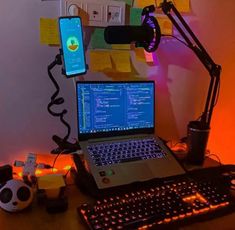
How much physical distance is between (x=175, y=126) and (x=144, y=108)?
30cm

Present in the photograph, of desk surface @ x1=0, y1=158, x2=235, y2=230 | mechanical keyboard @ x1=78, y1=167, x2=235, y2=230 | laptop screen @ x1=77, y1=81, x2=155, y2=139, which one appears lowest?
desk surface @ x1=0, y1=158, x2=235, y2=230

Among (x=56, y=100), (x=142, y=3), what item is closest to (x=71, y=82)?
(x=56, y=100)

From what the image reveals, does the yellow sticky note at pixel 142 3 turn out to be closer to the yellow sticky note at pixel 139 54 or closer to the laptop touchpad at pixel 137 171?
the yellow sticky note at pixel 139 54

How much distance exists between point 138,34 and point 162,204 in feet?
1.90

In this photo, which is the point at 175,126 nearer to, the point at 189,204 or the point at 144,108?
the point at 144,108

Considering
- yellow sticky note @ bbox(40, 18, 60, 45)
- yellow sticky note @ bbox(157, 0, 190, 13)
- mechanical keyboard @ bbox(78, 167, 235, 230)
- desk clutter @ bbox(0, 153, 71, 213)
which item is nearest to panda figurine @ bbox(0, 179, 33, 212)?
desk clutter @ bbox(0, 153, 71, 213)

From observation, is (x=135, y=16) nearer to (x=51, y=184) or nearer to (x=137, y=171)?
(x=137, y=171)

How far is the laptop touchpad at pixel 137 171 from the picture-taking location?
3.54ft

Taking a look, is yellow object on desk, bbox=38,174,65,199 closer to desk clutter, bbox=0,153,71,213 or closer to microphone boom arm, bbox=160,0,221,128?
desk clutter, bbox=0,153,71,213

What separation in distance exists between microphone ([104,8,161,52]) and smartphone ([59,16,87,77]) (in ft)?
0.33

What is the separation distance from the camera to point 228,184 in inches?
43.3

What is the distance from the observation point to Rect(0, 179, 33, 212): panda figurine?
0.89m

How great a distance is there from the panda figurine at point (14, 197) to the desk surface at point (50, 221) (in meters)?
0.02

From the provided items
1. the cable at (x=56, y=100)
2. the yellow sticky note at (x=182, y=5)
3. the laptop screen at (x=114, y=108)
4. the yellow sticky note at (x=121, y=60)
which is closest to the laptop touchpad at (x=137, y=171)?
the laptop screen at (x=114, y=108)
